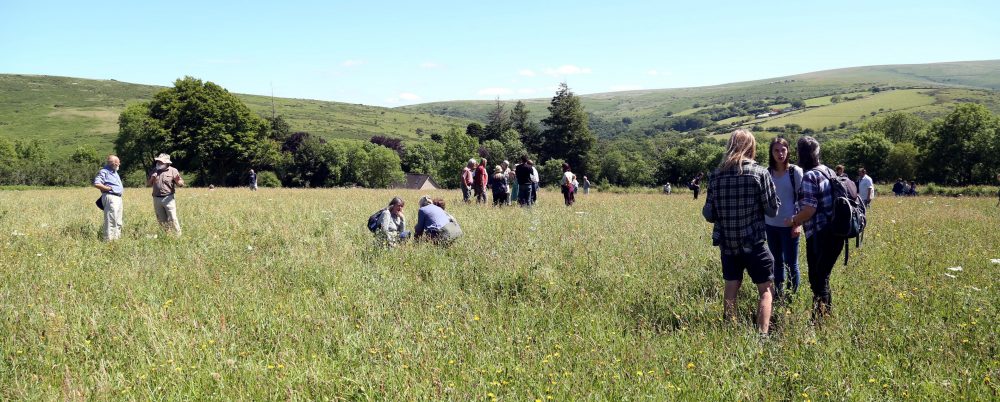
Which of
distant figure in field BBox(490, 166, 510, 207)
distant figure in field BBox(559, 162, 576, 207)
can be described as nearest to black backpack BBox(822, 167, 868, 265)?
distant figure in field BBox(490, 166, 510, 207)

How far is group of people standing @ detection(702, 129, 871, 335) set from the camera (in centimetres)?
436

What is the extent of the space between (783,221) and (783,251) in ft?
1.08

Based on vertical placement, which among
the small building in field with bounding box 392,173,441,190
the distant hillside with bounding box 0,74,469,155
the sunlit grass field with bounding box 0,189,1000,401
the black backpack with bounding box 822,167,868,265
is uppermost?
the distant hillside with bounding box 0,74,469,155

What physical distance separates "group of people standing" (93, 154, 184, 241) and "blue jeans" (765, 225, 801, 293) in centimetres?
910

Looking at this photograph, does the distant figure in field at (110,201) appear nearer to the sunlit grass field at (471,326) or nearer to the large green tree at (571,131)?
the sunlit grass field at (471,326)

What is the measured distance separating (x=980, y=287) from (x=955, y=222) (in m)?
7.99

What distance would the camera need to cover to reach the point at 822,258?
4793mm

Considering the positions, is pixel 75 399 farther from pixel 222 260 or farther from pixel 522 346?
pixel 222 260

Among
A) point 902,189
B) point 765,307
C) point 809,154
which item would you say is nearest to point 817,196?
point 809,154

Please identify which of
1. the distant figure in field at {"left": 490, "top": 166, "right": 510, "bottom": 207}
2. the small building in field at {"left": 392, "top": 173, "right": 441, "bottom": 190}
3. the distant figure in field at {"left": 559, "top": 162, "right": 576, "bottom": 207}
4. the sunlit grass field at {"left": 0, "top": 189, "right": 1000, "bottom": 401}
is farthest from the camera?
the small building in field at {"left": 392, "top": 173, "right": 441, "bottom": 190}

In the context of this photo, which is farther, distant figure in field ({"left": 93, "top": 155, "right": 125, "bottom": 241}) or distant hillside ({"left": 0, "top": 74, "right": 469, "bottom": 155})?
distant hillside ({"left": 0, "top": 74, "right": 469, "bottom": 155})

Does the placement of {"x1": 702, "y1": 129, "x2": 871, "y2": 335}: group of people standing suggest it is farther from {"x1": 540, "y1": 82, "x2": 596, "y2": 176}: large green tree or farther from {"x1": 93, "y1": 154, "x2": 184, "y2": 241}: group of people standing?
{"x1": 540, "y1": 82, "x2": 596, "y2": 176}: large green tree

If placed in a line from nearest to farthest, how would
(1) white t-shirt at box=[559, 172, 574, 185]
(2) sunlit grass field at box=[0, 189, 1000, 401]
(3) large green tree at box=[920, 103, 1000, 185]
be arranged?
(2) sunlit grass field at box=[0, 189, 1000, 401] < (1) white t-shirt at box=[559, 172, 574, 185] < (3) large green tree at box=[920, 103, 1000, 185]

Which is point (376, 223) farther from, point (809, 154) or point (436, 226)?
point (809, 154)
